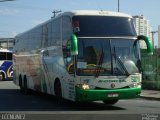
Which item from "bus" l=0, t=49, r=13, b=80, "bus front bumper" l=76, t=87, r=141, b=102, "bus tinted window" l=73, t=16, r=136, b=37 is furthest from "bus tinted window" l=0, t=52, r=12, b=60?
"bus front bumper" l=76, t=87, r=141, b=102

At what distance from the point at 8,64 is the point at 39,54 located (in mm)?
21607

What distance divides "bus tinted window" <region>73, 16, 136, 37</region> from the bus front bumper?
2.00 metres

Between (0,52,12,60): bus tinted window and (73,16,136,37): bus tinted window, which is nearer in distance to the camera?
(73,16,136,37): bus tinted window

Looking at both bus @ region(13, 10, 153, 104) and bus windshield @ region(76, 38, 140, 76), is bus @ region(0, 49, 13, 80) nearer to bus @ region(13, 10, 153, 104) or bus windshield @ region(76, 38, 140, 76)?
bus @ region(13, 10, 153, 104)

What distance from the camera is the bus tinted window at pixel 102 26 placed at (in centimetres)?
1595

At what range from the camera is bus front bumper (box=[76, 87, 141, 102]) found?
50.7 ft

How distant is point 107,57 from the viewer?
51.9 ft

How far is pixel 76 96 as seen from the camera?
616 inches

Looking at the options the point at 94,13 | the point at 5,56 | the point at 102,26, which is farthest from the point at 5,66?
the point at 102,26

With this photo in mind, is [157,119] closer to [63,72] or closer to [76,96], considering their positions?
[76,96]

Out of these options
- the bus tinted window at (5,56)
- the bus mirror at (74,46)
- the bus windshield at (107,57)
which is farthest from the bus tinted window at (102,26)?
the bus tinted window at (5,56)

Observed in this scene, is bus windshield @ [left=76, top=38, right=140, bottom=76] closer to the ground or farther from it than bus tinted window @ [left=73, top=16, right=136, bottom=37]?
closer to the ground

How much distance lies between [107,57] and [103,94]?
132 centimetres

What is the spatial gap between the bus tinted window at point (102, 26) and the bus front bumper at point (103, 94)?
6.58 feet
